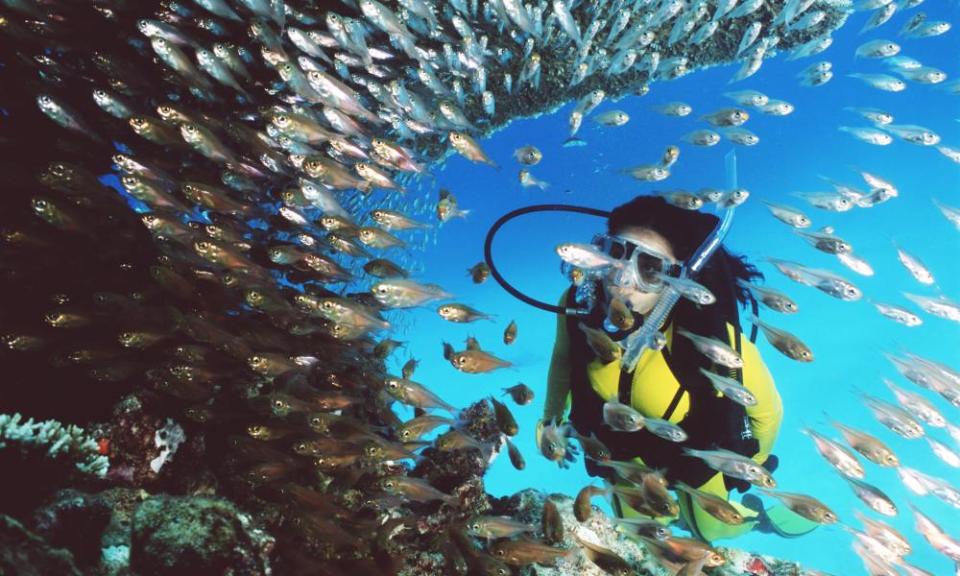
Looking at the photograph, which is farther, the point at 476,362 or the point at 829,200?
the point at 829,200

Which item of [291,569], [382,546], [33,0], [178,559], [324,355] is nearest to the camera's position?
[178,559]

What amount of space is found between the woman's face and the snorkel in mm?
101

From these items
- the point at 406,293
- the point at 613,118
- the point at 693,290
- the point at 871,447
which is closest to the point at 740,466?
the point at 693,290

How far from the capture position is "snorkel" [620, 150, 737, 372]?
12.7ft

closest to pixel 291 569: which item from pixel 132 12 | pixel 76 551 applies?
pixel 76 551

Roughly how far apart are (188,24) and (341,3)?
1906mm

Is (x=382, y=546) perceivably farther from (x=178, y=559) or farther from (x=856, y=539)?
(x=856, y=539)

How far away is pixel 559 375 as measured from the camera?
496cm

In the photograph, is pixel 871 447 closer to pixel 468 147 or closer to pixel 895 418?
pixel 895 418

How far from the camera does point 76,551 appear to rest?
9.27 feet

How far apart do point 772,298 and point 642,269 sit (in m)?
1.06

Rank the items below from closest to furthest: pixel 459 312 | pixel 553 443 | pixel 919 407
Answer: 1. pixel 553 443
2. pixel 459 312
3. pixel 919 407

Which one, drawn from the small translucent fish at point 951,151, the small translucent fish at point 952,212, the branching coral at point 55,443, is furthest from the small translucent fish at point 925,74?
the branching coral at point 55,443

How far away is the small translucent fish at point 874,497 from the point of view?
3838 mm
